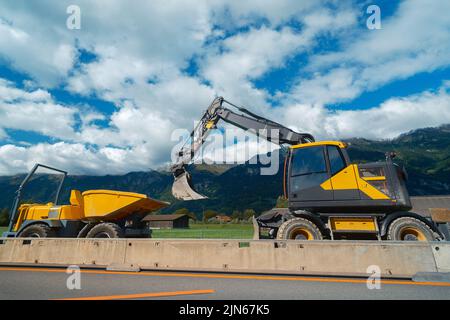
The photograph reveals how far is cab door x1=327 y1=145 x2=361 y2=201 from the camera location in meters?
8.45

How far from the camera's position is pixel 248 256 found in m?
6.00

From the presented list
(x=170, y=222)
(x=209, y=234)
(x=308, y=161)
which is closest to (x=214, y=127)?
(x=308, y=161)

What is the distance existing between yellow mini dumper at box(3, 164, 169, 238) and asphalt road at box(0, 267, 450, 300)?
4.39 m

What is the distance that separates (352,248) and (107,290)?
4.83 m

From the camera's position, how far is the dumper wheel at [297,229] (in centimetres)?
859

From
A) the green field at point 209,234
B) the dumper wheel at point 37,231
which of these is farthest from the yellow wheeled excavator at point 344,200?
the green field at point 209,234

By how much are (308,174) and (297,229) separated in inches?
74.2

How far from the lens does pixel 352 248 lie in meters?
5.55

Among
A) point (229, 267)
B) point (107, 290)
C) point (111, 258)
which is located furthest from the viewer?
point (111, 258)

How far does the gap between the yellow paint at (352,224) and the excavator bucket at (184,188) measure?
616cm

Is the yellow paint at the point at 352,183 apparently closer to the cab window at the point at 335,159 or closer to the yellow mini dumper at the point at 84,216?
the cab window at the point at 335,159

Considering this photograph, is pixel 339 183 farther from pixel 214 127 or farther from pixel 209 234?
pixel 209 234
